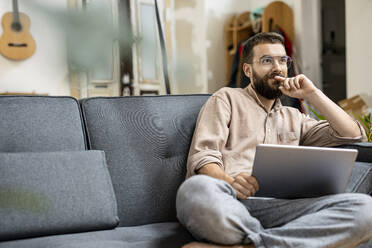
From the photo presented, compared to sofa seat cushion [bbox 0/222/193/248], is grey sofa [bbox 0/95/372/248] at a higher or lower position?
higher

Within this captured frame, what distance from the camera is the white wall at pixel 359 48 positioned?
301cm

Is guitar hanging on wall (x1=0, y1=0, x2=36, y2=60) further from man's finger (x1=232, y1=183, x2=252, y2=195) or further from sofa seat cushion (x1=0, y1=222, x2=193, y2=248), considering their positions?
man's finger (x1=232, y1=183, x2=252, y2=195)

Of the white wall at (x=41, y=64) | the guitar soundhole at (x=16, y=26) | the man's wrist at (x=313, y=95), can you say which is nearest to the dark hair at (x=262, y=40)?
the man's wrist at (x=313, y=95)

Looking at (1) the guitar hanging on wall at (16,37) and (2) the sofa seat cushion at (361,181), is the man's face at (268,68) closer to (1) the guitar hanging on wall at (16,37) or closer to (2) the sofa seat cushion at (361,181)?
(2) the sofa seat cushion at (361,181)

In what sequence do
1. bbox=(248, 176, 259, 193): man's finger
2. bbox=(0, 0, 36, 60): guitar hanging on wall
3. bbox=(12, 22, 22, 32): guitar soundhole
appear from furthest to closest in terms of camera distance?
bbox=(12, 22, 22, 32): guitar soundhole, bbox=(0, 0, 36, 60): guitar hanging on wall, bbox=(248, 176, 259, 193): man's finger

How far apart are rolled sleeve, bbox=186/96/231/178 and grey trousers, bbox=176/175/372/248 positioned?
0.22 m

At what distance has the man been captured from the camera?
994mm

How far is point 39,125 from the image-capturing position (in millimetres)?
1350

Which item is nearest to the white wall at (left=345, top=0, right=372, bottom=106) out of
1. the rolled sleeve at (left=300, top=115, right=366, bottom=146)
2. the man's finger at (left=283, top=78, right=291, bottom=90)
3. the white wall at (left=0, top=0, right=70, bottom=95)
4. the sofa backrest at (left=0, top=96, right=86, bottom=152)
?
the rolled sleeve at (left=300, top=115, right=366, bottom=146)

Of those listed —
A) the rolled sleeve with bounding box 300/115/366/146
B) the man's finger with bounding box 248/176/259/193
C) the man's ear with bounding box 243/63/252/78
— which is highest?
the man's ear with bounding box 243/63/252/78

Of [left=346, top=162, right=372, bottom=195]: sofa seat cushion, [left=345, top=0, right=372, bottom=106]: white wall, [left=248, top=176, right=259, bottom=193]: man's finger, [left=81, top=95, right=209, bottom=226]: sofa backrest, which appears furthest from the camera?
[left=345, top=0, right=372, bottom=106]: white wall

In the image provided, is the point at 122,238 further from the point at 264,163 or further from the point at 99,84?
the point at 99,84

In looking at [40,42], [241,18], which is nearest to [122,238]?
[40,42]

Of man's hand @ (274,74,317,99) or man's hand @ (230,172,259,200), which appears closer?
man's hand @ (230,172,259,200)
